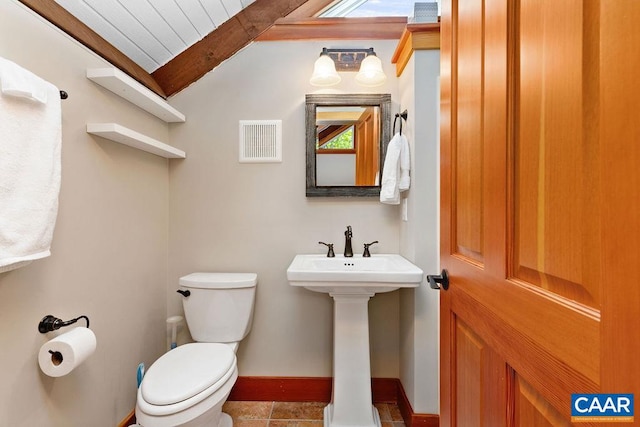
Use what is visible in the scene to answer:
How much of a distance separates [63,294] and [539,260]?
1570mm

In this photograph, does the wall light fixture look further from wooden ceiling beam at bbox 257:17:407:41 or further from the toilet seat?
the toilet seat

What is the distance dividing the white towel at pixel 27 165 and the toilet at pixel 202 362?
0.69 m

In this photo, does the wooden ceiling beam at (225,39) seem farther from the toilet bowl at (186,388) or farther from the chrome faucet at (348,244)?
the toilet bowl at (186,388)

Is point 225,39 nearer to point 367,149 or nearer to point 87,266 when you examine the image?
point 367,149

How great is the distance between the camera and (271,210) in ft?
6.37

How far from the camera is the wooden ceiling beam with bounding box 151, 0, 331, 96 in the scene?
71.8 inches

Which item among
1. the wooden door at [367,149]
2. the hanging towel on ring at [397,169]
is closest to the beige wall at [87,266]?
the wooden door at [367,149]

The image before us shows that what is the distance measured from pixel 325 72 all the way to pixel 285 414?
6.71 feet

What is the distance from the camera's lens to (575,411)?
466 millimetres

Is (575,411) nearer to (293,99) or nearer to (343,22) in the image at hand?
(293,99)

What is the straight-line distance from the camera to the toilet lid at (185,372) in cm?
118

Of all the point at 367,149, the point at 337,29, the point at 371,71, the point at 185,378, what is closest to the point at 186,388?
the point at 185,378

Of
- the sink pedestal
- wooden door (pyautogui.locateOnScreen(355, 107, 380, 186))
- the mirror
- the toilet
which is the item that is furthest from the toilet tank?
wooden door (pyautogui.locateOnScreen(355, 107, 380, 186))

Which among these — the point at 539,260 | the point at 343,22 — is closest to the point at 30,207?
the point at 539,260
